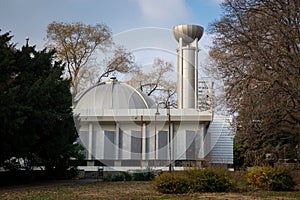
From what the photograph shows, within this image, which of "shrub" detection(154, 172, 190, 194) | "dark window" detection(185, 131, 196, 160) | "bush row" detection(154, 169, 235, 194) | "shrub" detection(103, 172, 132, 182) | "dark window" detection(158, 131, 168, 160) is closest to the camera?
"shrub" detection(154, 172, 190, 194)

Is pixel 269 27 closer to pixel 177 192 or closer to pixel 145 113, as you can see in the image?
pixel 177 192

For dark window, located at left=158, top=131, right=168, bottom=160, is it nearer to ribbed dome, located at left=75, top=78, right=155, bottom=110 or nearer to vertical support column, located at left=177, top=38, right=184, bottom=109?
ribbed dome, located at left=75, top=78, right=155, bottom=110

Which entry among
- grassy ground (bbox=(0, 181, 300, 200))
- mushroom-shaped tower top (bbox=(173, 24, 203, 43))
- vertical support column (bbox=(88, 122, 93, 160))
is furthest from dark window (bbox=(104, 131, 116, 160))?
grassy ground (bbox=(0, 181, 300, 200))

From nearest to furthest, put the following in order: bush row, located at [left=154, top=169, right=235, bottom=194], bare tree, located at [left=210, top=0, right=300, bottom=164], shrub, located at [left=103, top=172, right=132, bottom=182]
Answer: bush row, located at [left=154, top=169, right=235, bottom=194]
bare tree, located at [left=210, top=0, right=300, bottom=164]
shrub, located at [left=103, top=172, right=132, bottom=182]

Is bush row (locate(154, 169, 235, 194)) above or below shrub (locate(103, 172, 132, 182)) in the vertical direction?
above

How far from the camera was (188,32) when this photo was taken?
42.5 meters

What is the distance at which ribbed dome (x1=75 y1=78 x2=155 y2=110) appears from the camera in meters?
38.2

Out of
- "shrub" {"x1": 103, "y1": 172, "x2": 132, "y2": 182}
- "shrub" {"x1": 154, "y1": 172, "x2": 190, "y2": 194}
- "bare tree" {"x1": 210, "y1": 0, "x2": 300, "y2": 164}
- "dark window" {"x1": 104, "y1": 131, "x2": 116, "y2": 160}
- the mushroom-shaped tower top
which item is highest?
the mushroom-shaped tower top

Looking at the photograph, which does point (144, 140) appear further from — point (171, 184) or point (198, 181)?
point (171, 184)

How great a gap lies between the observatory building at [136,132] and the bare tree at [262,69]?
48.8 feet

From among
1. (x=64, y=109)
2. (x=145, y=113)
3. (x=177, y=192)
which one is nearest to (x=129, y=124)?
(x=145, y=113)

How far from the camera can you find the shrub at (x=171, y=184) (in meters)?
15.9

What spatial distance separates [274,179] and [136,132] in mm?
21157

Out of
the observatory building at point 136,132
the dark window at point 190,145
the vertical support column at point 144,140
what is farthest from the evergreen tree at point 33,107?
the dark window at point 190,145
